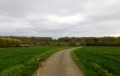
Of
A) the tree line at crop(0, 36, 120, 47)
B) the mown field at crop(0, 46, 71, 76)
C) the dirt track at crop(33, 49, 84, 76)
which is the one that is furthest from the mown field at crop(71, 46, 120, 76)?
the tree line at crop(0, 36, 120, 47)

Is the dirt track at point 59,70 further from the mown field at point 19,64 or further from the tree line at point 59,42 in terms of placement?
the tree line at point 59,42

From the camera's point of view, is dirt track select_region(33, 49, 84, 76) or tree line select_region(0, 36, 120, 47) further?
tree line select_region(0, 36, 120, 47)

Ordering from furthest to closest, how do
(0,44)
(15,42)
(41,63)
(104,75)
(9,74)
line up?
(15,42), (0,44), (41,63), (9,74), (104,75)

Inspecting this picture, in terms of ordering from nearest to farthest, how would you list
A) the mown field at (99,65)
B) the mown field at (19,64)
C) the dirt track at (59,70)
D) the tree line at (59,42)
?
the dirt track at (59,70)
the mown field at (99,65)
the mown field at (19,64)
the tree line at (59,42)

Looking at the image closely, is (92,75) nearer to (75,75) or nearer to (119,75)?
(75,75)

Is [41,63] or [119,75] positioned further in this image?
[41,63]

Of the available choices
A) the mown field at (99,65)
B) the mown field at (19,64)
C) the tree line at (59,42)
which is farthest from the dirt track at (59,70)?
the tree line at (59,42)

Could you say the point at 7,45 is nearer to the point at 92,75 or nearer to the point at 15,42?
the point at 15,42

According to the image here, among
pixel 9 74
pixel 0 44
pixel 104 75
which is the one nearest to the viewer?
pixel 104 75

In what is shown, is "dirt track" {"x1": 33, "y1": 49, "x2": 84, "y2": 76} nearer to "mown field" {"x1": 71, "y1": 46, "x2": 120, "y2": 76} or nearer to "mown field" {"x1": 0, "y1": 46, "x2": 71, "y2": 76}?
"mown field" {"x1": 71, "y1": 46, "x2": 120, "y2": 76}

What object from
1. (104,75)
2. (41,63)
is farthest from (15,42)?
(104,75)

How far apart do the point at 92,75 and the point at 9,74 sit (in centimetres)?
668

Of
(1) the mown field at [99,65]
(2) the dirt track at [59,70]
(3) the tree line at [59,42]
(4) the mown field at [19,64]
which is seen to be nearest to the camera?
(2) the dirt track at [59,70]

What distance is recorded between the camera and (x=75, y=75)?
788 cm
